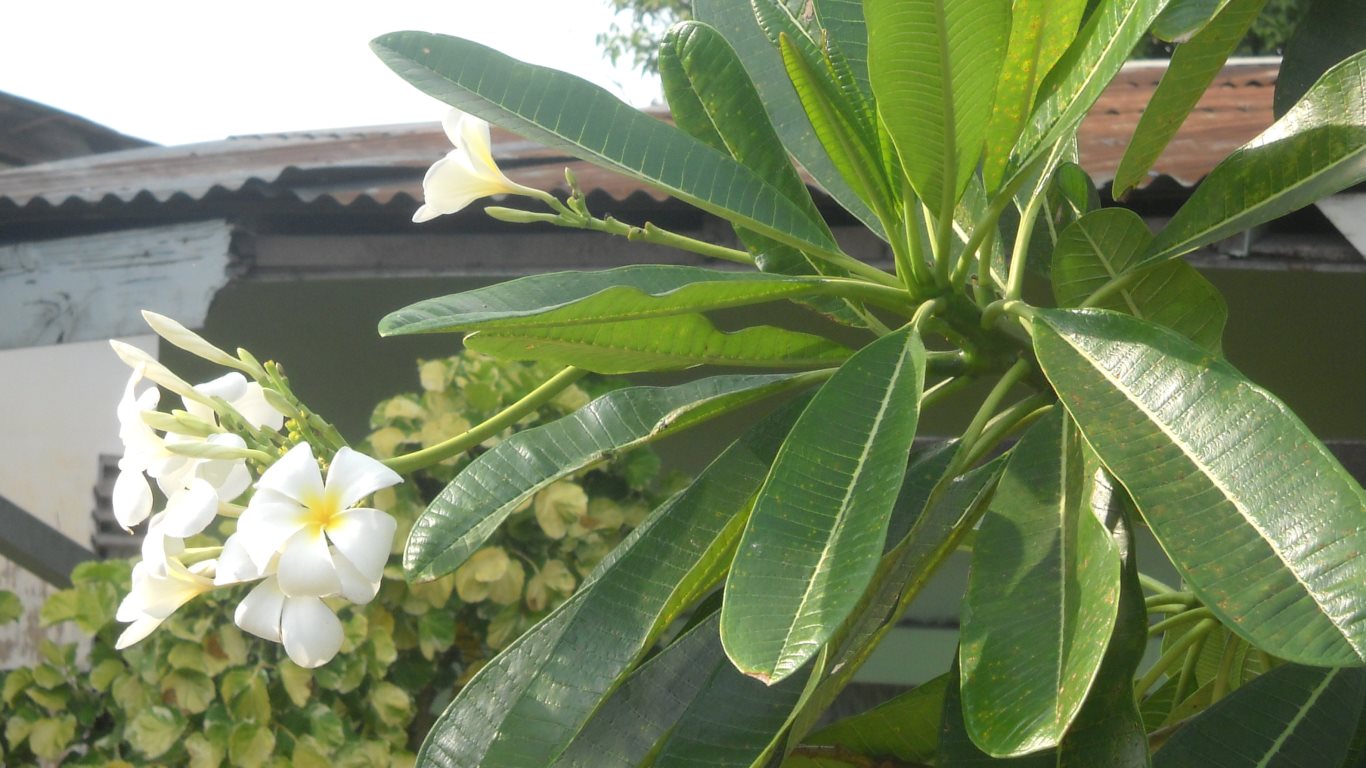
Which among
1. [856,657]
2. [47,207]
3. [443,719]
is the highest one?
[856,657]

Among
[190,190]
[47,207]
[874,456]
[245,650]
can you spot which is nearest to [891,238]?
[874,456]

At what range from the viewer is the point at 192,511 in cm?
82

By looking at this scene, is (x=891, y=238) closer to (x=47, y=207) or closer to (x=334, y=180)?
(x=334, y=180)

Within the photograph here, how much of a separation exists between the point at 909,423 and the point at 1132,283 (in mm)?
349

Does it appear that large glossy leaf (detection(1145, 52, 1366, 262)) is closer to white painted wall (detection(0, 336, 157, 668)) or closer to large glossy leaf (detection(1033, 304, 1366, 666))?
large glossy leaf (detection(1033, 304, 1366, 666))

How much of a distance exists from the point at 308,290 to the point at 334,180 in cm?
76

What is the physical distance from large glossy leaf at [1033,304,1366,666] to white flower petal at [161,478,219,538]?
1.83ft

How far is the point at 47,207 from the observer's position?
280cm

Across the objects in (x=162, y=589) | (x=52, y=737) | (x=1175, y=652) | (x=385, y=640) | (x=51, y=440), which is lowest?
(x=51, y=440)

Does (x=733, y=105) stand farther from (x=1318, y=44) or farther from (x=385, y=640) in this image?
(x=385, y=640)

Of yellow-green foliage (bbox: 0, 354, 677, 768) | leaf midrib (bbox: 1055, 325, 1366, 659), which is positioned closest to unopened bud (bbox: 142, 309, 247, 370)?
leaf midrib (bbox: 1055, 325, 1366, 659)

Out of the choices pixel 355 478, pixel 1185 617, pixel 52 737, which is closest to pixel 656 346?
pixel 355 478

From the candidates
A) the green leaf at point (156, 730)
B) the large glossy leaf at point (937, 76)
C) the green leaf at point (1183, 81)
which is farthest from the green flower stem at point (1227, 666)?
the green leaf at point (156, 730)

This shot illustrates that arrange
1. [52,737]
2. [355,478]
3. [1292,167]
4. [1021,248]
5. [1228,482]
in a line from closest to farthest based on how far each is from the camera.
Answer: [1228,482]
[355,478]
[1292,167]
[1021,248]
[52,737]
